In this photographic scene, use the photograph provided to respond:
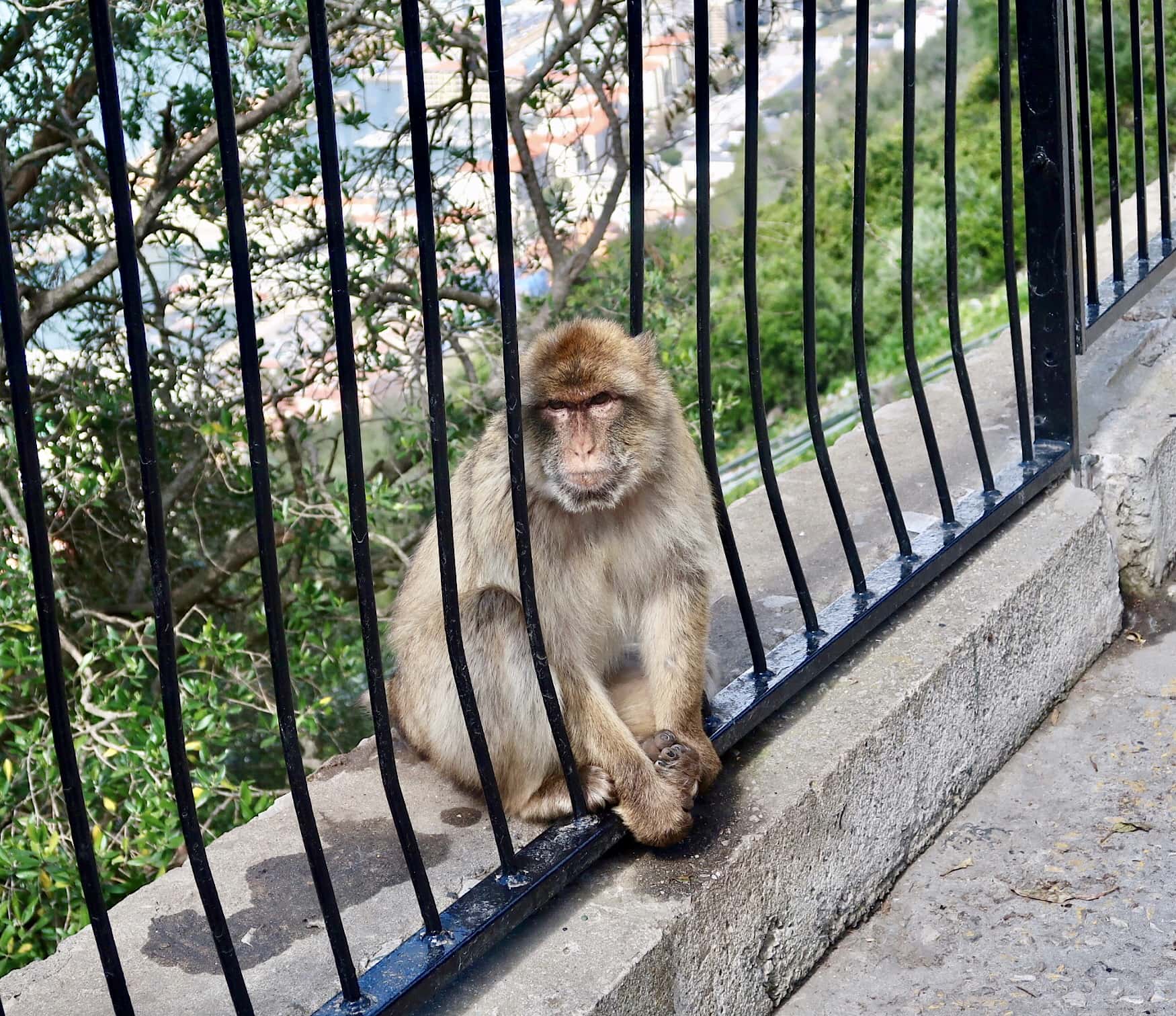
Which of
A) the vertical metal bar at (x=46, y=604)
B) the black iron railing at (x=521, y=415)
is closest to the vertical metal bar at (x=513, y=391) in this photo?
the black iron railing at (x=521, y=415)

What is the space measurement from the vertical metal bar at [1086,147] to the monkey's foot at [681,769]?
1589mm

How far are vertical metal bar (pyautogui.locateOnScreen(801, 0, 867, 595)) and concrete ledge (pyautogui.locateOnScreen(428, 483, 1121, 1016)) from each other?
26 cm

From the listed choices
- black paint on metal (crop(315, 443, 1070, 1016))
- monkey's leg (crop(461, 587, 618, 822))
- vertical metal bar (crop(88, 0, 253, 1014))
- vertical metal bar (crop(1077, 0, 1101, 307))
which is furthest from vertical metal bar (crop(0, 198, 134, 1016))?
vertical metal bar (crop(1077, 0, 1101, 307))

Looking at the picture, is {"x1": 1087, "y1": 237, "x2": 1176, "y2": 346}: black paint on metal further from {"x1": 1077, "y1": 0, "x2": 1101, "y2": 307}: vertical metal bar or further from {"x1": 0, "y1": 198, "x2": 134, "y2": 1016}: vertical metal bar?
{"x1": 0, "y1": 198, "x2": 134, "y2": 1016}: vertical metal bar

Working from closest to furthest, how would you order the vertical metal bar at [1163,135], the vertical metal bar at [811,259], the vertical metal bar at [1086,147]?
the vertical metal bar at [811,259] < the vertical metal bar at [1086,147] < the vertical metal bar at [1163,135]

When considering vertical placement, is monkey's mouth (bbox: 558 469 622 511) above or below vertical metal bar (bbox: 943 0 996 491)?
below

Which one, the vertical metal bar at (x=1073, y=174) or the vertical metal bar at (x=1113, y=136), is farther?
the vertical metal bar at (x=1113, y=136)

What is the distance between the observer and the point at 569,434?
90.0 inches

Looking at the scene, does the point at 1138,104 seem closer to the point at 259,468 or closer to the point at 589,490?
the point at 589,490

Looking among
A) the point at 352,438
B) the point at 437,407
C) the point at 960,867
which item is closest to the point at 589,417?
the point at 437,407

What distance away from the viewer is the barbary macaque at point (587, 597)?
218 cm

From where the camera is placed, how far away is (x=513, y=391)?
1850 millimetres

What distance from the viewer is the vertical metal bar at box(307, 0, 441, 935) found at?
5.05ft

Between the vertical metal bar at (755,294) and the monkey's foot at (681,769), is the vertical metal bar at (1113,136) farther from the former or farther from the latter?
the monkey's foot at (681,769)
